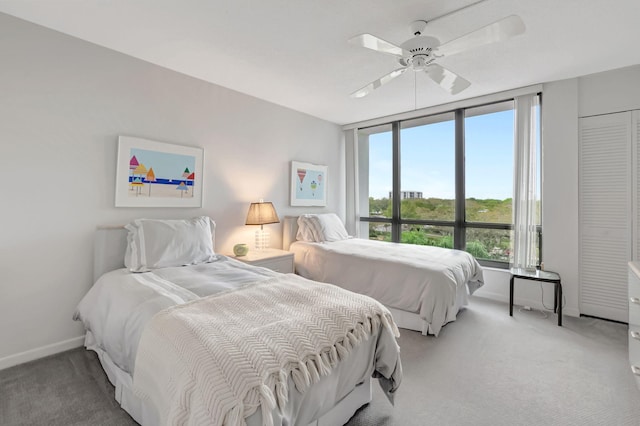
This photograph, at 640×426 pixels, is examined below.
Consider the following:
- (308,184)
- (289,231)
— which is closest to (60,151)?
(289,231)

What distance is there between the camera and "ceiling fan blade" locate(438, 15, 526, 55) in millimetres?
1592

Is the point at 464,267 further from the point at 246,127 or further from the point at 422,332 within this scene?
the point at 246,127

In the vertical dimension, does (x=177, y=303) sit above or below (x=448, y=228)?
below

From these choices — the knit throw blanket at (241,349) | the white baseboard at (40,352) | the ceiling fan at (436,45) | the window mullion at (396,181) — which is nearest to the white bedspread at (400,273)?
the window mullion at (396,181)

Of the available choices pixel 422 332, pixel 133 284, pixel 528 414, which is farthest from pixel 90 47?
pixel 528 414

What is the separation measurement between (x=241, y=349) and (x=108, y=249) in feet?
6.38

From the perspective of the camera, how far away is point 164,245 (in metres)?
2.40

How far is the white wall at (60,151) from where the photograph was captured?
211 cm

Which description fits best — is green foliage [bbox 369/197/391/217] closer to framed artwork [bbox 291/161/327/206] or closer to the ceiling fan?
framed artwork [bbox 291/161/327/206]

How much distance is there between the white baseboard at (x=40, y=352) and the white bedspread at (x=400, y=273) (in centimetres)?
223

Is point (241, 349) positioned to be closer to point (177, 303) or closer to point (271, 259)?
point (177, 303)

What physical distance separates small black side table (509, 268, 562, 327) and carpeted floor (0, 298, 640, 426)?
0.35 m

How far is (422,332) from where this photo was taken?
8.82 ft

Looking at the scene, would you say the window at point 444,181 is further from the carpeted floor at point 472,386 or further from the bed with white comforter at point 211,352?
the bed with white comforter at point 211,352
